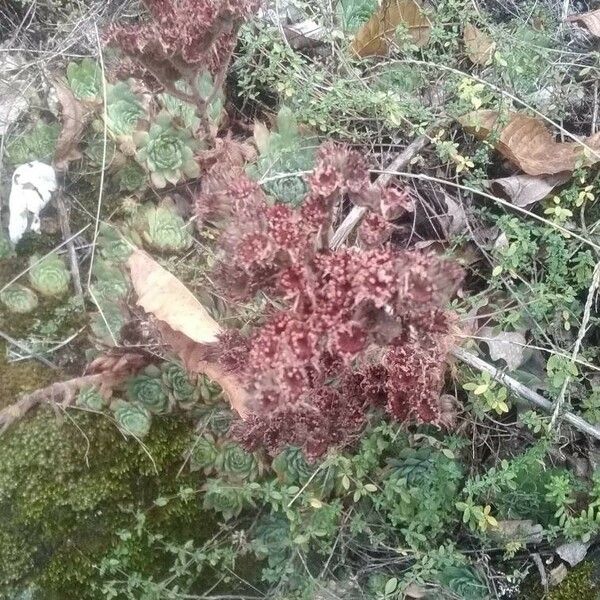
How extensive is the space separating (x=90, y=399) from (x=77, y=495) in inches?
11.6

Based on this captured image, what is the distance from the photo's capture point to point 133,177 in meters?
2.41

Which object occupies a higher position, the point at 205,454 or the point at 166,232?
the point at 166,232

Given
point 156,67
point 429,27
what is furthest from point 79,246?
point 429,27

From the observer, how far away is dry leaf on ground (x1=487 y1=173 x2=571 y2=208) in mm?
2293

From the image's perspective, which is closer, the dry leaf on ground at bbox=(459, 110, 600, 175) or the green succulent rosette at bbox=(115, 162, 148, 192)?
the dry leaf on ground at bbox=(459, 110, 600, 175)

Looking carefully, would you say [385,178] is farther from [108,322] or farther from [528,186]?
[108,322]

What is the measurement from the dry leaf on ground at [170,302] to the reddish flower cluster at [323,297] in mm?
233

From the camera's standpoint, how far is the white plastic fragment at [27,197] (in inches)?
93.3

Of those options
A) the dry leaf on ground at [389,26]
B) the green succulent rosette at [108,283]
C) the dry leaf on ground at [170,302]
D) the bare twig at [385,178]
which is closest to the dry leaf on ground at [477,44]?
the dry leaf on ground at [389,26]

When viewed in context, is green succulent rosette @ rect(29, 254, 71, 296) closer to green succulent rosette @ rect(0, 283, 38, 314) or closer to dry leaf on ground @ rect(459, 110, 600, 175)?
green succulent rosette @ rect(0, 283, 38, 314)

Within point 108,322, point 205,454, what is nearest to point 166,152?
point 108,322

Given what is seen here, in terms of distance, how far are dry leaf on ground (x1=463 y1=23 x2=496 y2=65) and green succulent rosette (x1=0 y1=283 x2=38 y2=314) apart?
1.67 m

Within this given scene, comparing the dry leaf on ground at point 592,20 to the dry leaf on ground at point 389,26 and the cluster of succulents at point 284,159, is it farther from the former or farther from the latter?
the cluster of succulents at point 284,159

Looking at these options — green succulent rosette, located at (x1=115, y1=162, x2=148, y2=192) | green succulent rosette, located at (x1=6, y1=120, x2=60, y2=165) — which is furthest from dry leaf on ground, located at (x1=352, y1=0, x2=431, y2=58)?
green succulent rosette, located at (x1=6, y1=120, x2=60, y2=165)
